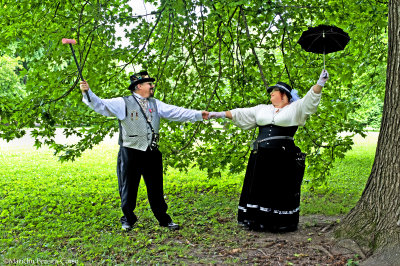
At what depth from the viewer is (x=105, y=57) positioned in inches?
223

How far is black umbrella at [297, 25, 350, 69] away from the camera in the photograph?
4129 millimetres

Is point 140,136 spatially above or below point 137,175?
above

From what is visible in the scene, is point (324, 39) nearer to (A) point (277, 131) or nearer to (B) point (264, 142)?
(A) point (277, 131)

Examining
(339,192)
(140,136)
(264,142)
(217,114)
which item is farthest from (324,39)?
(339,192)

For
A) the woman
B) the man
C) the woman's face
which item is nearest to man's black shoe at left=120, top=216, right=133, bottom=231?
the man

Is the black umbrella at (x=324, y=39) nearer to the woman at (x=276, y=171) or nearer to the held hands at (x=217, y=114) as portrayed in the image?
the woman at (x=276, y=171)

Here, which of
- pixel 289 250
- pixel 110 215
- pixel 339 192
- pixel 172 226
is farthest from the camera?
pixel 339 192

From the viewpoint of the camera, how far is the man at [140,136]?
4.73 meters

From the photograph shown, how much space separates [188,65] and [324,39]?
8.36 feet

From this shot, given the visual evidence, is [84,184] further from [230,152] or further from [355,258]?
[355,258]

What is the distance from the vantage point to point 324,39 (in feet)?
13.9

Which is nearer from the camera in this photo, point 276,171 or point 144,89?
point 276,171

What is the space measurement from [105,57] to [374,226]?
410 cm

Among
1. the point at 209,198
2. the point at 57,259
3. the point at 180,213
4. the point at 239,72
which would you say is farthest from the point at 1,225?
the point at 239,72
